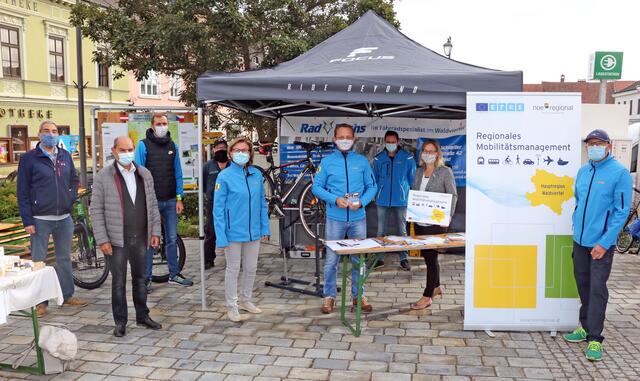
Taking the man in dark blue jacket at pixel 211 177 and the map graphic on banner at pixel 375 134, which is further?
the map graphic on banner at pixel 375 134

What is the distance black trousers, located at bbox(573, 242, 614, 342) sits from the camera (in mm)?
4133

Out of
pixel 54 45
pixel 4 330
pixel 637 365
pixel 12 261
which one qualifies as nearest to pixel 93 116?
pixel 4 330

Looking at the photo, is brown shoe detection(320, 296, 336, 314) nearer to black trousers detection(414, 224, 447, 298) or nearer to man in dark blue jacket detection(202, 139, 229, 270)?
black trousers detection(414, 224, 447, 298)

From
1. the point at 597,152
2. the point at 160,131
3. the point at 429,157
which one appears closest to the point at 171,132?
the point at 160,131

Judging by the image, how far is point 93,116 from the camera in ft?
21.4

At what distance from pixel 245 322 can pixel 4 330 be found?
6.71 ft

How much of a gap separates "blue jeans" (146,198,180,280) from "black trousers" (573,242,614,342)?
12.9 feet

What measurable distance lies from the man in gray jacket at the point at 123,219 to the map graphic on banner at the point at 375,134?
2.79 meters

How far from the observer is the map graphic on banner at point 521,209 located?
178 inches

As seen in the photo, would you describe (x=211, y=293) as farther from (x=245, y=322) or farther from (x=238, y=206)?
(x=238, y=206)

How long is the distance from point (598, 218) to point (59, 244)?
185 inches

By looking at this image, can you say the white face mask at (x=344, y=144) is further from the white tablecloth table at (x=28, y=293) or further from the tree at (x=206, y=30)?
the tree at (x=206, y=30)

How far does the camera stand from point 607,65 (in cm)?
937

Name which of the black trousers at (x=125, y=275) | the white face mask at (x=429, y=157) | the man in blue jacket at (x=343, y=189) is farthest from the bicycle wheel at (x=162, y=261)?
the white face mask at (x=429, y=157)
